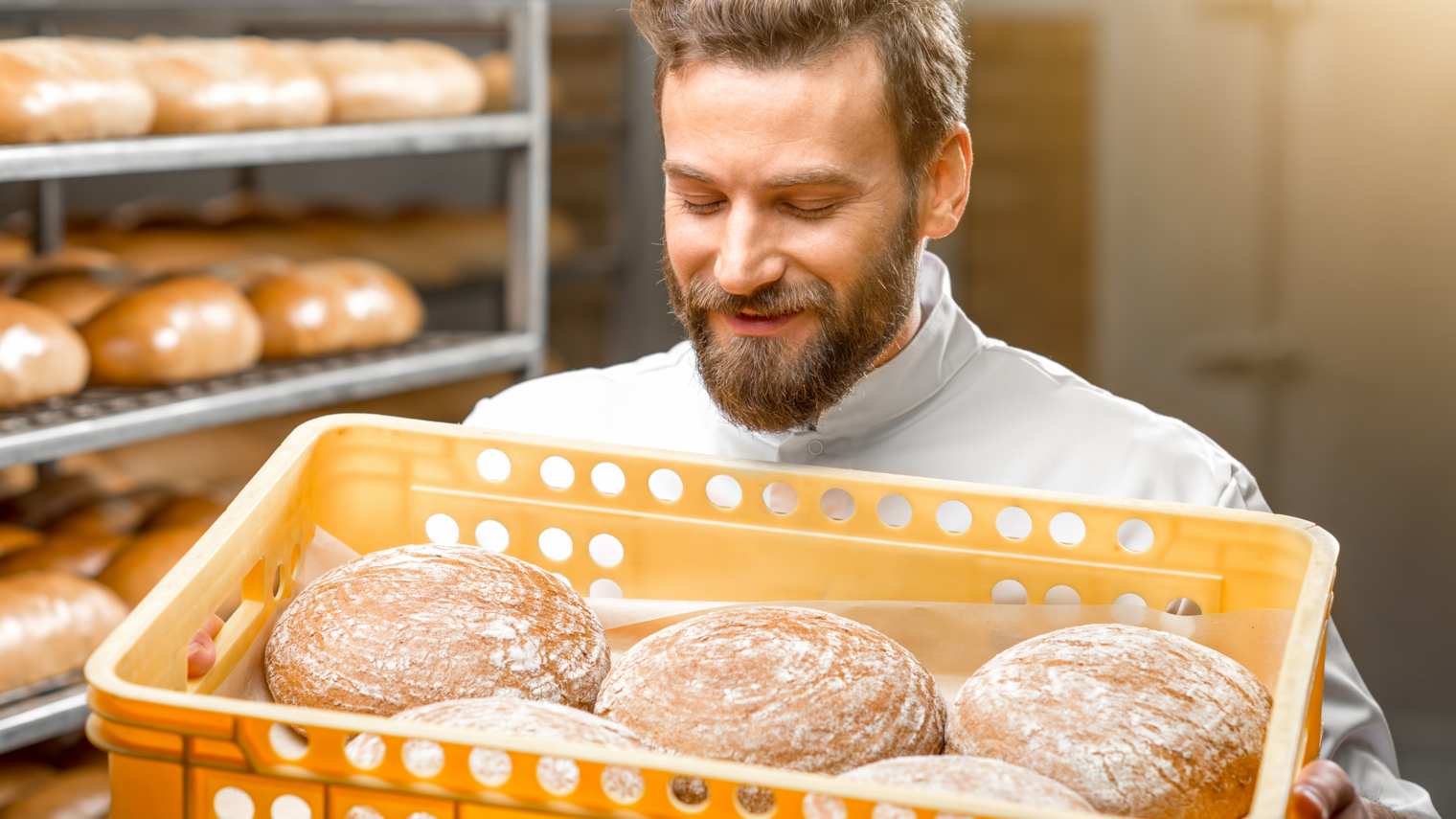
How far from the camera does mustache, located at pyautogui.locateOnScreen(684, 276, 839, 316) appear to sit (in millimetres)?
1137

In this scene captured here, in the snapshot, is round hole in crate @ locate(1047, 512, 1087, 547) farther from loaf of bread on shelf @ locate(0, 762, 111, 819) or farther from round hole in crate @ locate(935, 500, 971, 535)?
loaf of bread on shelf @ locate(0, 762, 111, 819)

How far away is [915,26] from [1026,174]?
202 centimetres

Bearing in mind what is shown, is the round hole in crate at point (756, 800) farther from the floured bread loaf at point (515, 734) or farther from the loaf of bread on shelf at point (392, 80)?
the loaf of bread on shelf at point (392, 80)

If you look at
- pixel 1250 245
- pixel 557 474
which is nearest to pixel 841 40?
pixel 557 474

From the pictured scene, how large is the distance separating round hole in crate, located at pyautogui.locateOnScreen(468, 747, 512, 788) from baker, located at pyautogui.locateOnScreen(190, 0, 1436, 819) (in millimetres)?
567

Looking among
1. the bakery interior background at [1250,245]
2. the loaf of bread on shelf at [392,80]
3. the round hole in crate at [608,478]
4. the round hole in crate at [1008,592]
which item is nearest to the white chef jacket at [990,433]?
the round hole in crate at [608,478]

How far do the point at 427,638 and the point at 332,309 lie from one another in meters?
1.89

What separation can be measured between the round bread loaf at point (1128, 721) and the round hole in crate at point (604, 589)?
34cm

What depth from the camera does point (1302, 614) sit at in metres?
0.73

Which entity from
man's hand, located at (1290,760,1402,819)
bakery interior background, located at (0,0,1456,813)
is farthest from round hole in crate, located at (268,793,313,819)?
bakery interior background, located at (0,0,1456,813)

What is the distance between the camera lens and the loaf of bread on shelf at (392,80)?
2.64m

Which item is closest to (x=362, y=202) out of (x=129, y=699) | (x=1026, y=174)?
(x=1026, y=174)

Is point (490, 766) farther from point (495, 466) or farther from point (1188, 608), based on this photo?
point (1188, 608)

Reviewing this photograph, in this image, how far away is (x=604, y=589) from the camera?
1.09 metres
